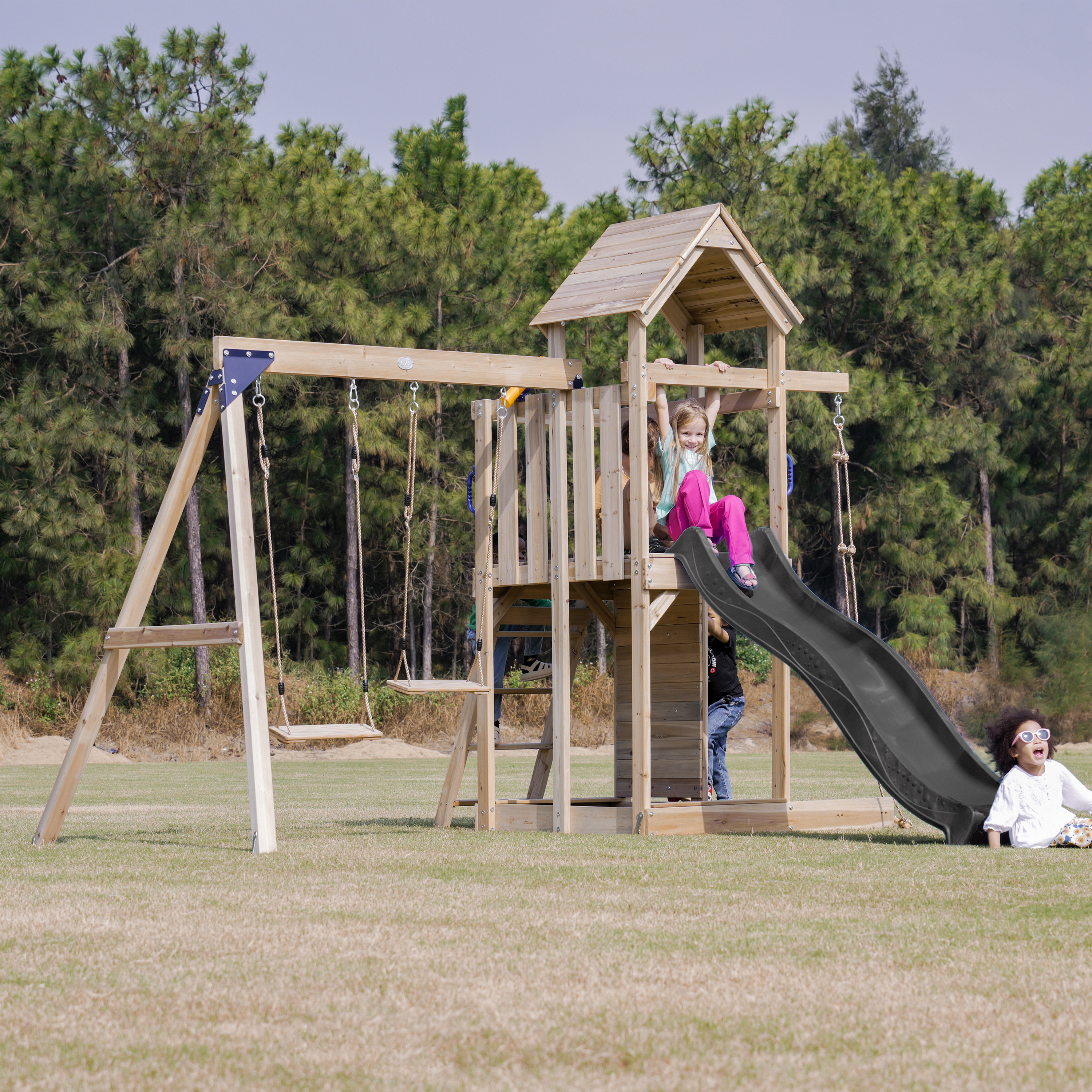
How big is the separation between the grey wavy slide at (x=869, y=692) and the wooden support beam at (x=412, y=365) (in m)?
1.40

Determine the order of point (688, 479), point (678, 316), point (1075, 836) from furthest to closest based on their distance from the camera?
point (678, 316) < point (688, 479) < point (1075, 836)

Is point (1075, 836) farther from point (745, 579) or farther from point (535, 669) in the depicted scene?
point (535, 669)

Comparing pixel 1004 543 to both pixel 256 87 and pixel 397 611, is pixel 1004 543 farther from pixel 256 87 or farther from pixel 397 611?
pixel 256 87

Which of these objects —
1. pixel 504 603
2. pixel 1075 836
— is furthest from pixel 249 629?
pixel 1075 836

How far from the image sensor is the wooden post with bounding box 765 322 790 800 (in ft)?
33.2

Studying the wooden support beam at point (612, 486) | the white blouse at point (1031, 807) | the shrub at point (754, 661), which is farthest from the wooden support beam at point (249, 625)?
the shrub at point (754, 661)

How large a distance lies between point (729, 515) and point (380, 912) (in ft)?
15.2

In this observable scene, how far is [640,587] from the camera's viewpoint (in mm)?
9398

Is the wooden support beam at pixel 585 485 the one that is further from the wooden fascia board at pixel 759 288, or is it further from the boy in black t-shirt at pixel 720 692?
the wooden fascia board at pixel 759 288

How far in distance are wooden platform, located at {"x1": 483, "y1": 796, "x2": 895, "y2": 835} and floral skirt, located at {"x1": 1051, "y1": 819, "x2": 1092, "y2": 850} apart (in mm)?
1771

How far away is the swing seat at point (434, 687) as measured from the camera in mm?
8367

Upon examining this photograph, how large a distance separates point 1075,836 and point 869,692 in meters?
1.42

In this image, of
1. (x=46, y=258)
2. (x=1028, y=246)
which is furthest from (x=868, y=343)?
(x=46, y=258)

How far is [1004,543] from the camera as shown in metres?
35.8
